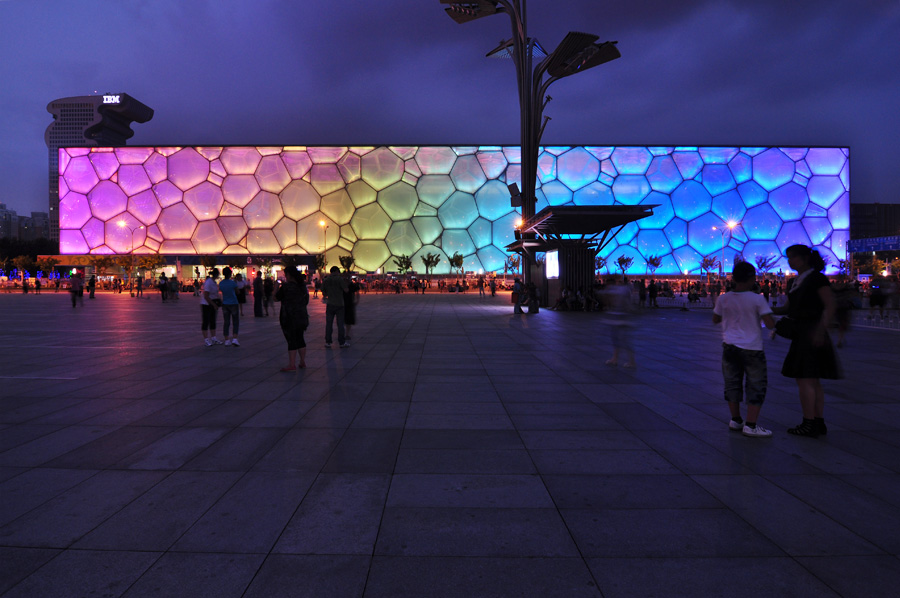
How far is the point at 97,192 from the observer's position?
6250cm

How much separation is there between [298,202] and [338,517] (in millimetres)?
63192

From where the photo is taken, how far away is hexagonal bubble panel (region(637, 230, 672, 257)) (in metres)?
61.8

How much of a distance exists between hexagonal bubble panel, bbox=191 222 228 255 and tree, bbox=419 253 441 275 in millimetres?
23892

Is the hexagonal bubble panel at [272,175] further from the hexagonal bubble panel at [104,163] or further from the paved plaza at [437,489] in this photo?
the paved plaza at [437,489]

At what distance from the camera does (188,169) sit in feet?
205

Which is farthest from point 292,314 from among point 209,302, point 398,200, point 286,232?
point 286,232

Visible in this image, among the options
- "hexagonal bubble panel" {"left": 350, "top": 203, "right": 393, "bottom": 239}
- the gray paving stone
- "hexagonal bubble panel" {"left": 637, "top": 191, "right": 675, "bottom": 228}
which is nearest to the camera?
the gray paving stone

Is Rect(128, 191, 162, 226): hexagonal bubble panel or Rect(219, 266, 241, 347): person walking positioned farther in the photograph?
Rect(128, 191, 162, 226): hexagonal bubble panel

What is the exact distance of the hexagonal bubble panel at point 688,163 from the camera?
62906 mm

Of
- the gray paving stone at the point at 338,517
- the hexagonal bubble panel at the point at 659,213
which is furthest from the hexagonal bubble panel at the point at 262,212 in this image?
the gray paving stone at the point at 338,517

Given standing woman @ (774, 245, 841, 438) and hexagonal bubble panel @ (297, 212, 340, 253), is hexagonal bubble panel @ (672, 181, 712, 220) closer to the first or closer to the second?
hexagonal bubble panel @ (297, 212, 340, 253)

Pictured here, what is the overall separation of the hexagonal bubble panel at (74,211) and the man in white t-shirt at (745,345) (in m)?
75.0

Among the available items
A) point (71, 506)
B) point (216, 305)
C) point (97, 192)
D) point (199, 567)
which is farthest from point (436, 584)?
point (97, 192)

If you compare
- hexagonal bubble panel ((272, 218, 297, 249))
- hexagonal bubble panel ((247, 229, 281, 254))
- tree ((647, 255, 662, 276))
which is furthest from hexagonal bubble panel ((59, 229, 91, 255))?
tree ((647, 255, 662, 276))
